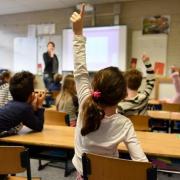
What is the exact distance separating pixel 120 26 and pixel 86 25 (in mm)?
978

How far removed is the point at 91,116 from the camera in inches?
51.3

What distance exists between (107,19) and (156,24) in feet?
3.96

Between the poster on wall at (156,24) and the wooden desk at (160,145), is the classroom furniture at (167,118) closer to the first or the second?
the wooden desk at (160,145)

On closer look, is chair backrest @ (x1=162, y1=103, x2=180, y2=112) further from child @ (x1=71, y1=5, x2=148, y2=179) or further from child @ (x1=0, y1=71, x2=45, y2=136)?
child @ (x1=71, y1=5, x2=148, y2=179)

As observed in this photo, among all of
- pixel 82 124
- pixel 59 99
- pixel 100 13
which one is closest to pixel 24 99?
pixel 82 124

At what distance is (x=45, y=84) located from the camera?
23.5ft

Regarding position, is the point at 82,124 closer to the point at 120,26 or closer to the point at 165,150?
the point at 165,150

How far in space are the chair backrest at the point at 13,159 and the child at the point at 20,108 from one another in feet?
1.41

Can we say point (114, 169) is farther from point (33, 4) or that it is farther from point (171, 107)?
point (33, 4)

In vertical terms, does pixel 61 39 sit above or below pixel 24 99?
above

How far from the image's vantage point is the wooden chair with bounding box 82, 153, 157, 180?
1.25 metres

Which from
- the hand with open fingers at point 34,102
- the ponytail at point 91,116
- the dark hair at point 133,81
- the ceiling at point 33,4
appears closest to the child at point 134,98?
the dark hair at point 133,81

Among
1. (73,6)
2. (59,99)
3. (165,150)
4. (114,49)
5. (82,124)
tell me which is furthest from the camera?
(73,6)

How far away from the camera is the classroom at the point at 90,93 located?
1350 millimetres
